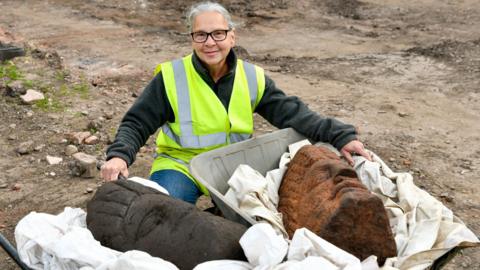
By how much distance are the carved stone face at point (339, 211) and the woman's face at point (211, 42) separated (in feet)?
2.87

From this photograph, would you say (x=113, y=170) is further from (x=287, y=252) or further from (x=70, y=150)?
(x=70, y=150)

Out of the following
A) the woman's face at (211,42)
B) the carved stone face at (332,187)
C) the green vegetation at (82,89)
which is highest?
the woman's face at (211,42)

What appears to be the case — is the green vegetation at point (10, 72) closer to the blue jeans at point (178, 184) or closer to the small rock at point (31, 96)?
the small rock at point (31, 96)

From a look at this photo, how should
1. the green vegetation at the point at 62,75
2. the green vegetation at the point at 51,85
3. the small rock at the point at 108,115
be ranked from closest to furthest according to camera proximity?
1. the small rock at the point at 108,115
2. the green vegetation at the point at 51,85
3. the green vegetation at the point at 62,75

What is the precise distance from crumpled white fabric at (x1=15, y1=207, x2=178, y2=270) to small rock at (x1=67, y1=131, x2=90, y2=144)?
9.58 ft

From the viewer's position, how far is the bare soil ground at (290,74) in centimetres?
469

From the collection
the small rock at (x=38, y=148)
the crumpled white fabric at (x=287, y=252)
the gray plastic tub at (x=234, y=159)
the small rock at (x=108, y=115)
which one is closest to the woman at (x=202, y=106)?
the gray plastic tub at (x=234, y=159)

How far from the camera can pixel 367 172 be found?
2.61 m

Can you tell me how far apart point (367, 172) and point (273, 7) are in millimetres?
9584

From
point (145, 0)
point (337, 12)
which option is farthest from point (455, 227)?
point (145, 0)

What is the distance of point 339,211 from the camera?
2029mm

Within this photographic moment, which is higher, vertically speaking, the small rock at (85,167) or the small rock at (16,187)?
the small rock at (85,167)

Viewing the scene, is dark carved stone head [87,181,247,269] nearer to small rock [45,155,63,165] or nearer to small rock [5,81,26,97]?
small rock [45,155,63,165]

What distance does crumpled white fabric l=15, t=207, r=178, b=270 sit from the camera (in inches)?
74.3
